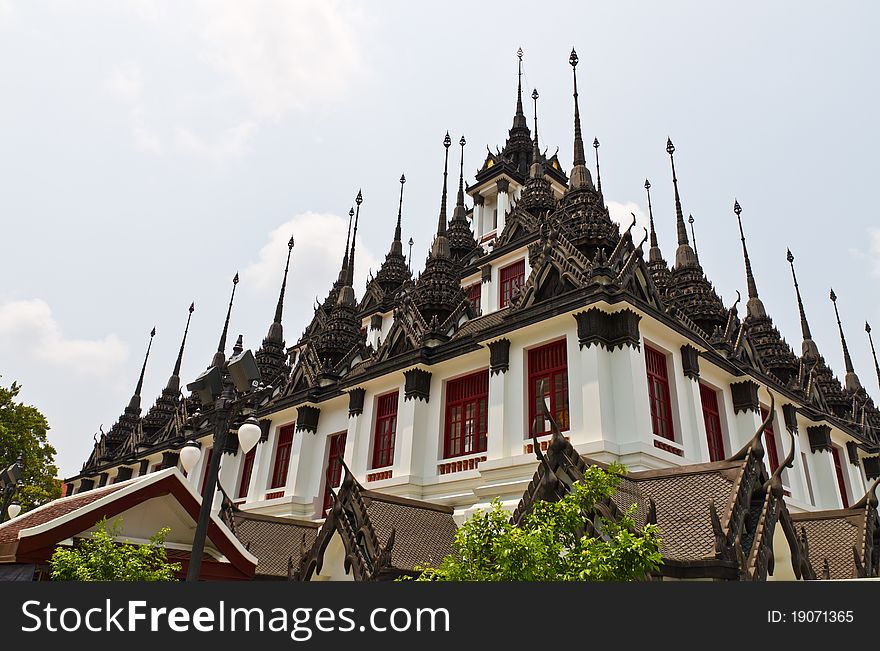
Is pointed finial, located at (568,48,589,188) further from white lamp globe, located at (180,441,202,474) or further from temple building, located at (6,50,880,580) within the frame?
white lamp globe, located at (180,441,202,474)

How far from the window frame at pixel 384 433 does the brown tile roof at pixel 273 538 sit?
2.79 metres

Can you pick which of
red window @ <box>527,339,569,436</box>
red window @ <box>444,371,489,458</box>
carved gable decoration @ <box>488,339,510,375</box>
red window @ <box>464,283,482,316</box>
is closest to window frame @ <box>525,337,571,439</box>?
red window @ <box>527,339,569,436</box>

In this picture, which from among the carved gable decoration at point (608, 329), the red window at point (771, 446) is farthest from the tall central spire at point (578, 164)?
the red window at point (771, 446)

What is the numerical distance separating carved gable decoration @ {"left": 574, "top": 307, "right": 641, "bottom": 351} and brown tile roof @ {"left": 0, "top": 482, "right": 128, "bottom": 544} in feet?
34.4

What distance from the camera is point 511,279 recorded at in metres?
21.9

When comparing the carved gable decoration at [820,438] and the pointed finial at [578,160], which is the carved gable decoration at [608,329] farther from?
the carved gable decoration at [820,438]

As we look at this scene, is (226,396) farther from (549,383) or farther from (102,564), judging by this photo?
(549,383)

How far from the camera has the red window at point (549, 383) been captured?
622 inches

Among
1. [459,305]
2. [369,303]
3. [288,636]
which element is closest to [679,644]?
[288,636]

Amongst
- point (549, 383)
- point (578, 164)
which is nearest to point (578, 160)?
point (578, 164)

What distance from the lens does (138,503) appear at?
10586 mm

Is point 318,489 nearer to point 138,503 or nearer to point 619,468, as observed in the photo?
point 138,503

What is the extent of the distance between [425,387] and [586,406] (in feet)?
20.6

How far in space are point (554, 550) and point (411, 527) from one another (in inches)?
342
